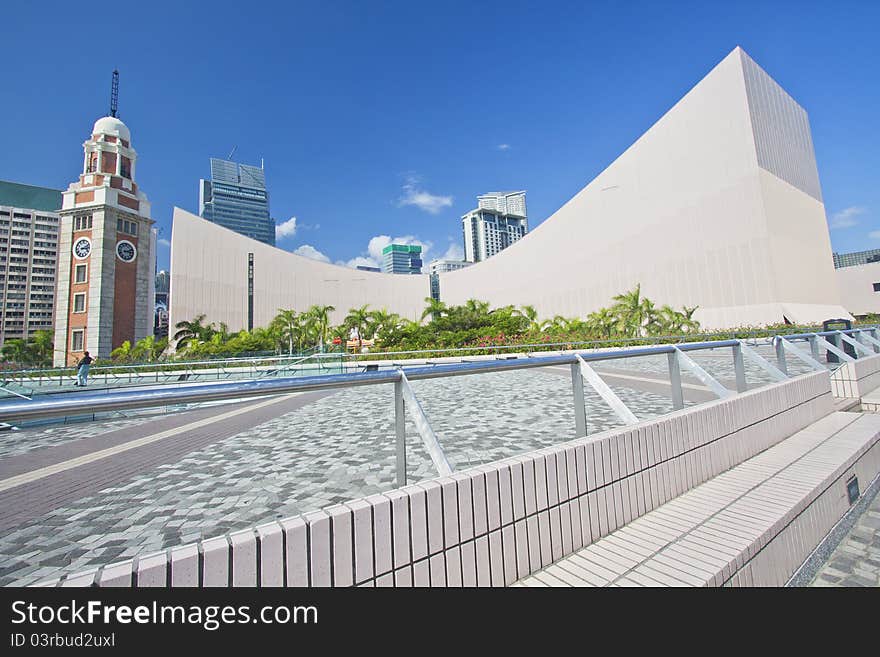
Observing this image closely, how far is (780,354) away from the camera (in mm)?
4109

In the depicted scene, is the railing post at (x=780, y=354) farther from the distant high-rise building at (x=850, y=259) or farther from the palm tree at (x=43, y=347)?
the distant high-rise building at (x=850, y=259)

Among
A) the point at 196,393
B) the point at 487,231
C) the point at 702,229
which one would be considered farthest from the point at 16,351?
the point at 487,231

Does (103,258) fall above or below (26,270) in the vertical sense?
below

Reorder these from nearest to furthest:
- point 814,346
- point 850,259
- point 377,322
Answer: point 814,346
point 377,322
point 850,259

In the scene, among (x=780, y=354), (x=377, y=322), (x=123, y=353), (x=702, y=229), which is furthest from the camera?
(x=377, y=322)

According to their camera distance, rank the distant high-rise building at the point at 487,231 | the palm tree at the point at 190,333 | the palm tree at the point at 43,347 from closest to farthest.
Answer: the palm tree at the point at 190,333, the palm tree at the point at 43,347, the distant high-rise building at the point at 487,231

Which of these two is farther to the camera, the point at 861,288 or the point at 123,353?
the point at 861,288

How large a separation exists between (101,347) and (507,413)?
39522 mm

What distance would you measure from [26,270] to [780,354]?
347 feet

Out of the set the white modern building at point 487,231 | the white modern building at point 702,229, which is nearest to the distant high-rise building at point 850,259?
the white modern building at point 487,231

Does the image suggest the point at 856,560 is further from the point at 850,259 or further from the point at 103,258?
the point at 850,259

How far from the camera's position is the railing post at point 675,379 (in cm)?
283

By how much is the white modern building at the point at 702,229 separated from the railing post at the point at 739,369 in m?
23.9
